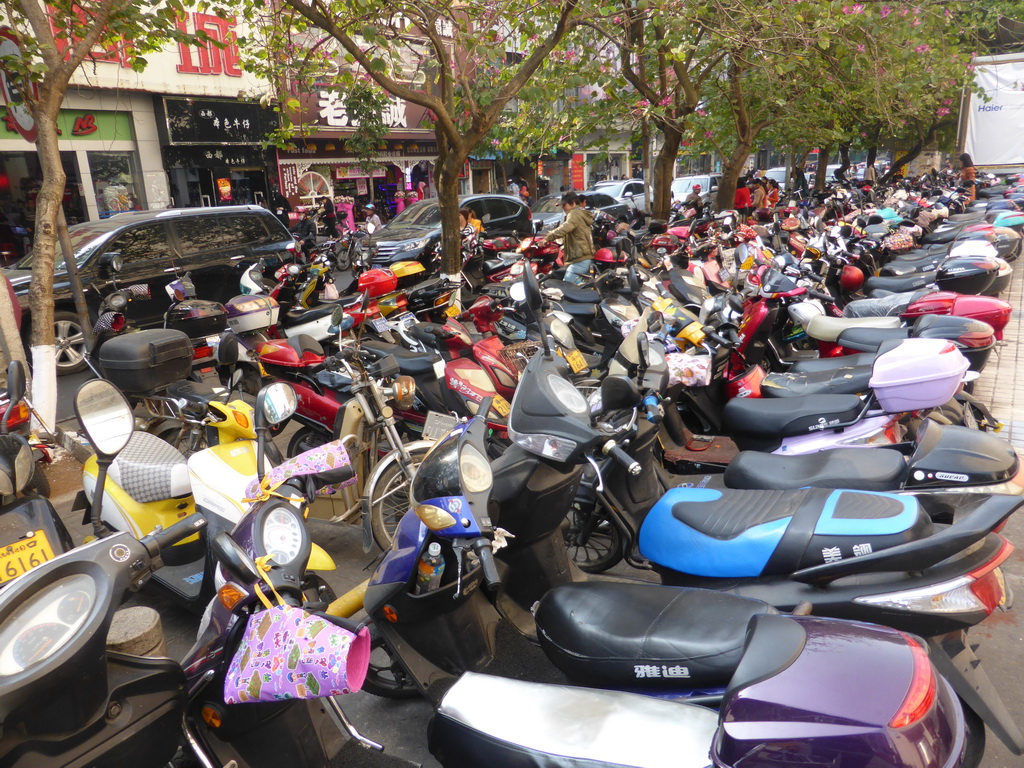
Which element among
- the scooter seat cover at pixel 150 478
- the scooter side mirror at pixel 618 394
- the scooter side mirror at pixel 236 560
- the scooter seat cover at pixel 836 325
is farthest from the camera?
the scooter seat cover at pixel 836 325

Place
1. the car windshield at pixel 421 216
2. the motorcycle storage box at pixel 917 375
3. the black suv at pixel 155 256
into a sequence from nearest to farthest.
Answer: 1. the motorcycle storage box at pixel 917 375
2. the black suv at pixel 155 256
3. the car windshield at pixel 421 216

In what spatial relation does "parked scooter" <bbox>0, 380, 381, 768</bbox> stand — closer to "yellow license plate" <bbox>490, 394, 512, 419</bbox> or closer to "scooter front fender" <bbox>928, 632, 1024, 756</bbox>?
"scooter front fender" <bbox>928, 632, 1024, 756</bbox>

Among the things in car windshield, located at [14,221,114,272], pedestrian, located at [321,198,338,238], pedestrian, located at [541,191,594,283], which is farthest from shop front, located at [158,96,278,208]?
pedestrian, located at [541,191,594,283]

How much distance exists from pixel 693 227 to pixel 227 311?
7553mm

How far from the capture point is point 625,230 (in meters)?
11.4

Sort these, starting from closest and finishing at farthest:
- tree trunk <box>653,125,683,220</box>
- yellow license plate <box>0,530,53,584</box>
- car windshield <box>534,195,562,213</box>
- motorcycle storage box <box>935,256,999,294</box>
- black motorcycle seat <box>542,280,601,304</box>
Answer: yellow license plate <box>0,530,53,584</box>, motorcycle storage box <box>935,256,999,294</box>, black motorcycle seat <box>542,280,601,304</box>, tree trunk <box>653,125,683,220</box>, car windshield <box>534,195,562,213</box>

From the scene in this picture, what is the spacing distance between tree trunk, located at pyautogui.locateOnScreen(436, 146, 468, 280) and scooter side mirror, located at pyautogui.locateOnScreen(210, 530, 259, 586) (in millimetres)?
5627

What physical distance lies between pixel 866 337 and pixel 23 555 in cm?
497

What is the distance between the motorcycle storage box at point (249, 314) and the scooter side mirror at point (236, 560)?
4374 millimetres

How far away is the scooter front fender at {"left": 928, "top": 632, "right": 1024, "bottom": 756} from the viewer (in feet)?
6.69

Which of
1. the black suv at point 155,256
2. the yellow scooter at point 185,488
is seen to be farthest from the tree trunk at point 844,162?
the yellow scooter at point 185,488

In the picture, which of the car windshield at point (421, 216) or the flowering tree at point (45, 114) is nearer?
the flowering tree at point (45, 114)

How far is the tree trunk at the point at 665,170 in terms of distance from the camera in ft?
35.1

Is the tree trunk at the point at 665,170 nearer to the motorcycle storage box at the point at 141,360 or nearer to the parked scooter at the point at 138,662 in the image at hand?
the motorcycle storage box at the point at 141,360
